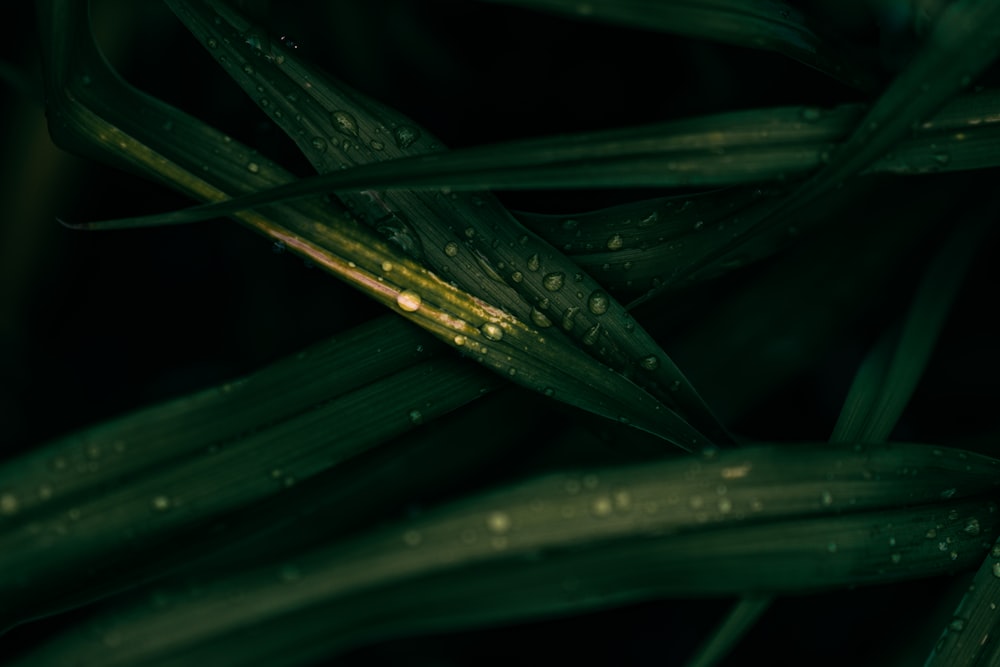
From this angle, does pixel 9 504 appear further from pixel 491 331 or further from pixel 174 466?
pixel 491 331

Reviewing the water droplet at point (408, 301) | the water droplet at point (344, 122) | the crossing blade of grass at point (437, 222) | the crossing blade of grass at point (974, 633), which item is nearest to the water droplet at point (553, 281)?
the crossing blade of grass at point (437, 222)

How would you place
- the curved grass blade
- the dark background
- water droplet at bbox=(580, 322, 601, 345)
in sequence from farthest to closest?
the dark background
water droplet at bbox=(580, 322, 601, 345)
the curved grass blade

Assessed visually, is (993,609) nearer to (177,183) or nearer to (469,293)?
(469,293)

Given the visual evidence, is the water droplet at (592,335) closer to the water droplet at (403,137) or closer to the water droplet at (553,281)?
the water droplet at (553,281)

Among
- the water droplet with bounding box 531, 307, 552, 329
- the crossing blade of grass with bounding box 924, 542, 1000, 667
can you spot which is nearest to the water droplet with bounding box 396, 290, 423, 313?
the water droplet with bounding box 531, 307, 552, 329

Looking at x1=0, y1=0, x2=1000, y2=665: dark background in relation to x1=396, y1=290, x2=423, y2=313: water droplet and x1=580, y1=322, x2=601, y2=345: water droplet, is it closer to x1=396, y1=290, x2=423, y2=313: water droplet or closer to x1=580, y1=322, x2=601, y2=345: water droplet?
x1=580, y1=322, x2=601, y2=345: water droplet

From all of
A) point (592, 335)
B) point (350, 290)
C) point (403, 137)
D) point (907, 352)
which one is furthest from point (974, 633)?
point (350, 290)
